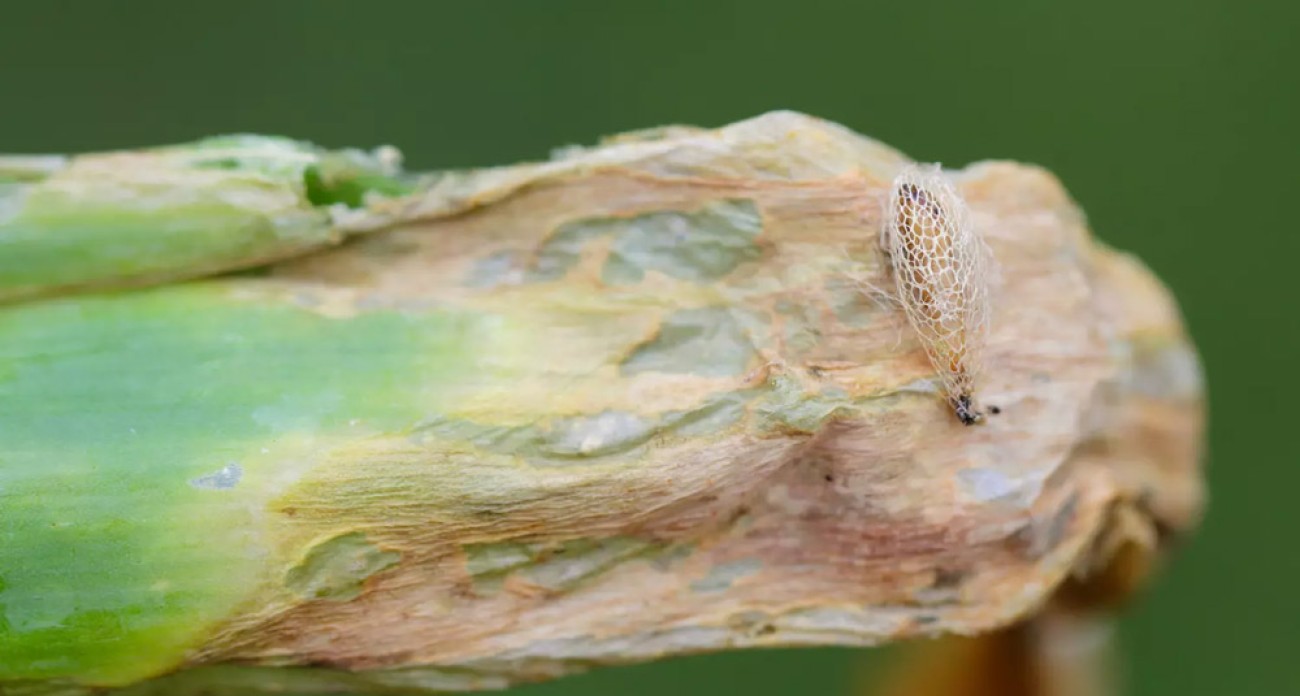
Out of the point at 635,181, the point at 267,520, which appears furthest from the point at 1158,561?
the point at 267,520

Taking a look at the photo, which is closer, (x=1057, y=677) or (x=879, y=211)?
(x=879, y=211)

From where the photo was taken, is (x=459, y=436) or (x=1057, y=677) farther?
(x=1057, y=677)

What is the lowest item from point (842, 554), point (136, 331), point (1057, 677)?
point (1057, 677)

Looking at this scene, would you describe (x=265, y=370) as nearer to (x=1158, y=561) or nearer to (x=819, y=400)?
(x=819, y=400)

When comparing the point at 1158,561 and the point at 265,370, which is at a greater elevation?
the point at 265,370

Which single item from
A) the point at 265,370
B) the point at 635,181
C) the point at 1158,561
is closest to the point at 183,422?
the point at 265,370

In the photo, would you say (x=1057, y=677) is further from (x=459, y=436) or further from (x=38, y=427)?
(x=38, y=427)
